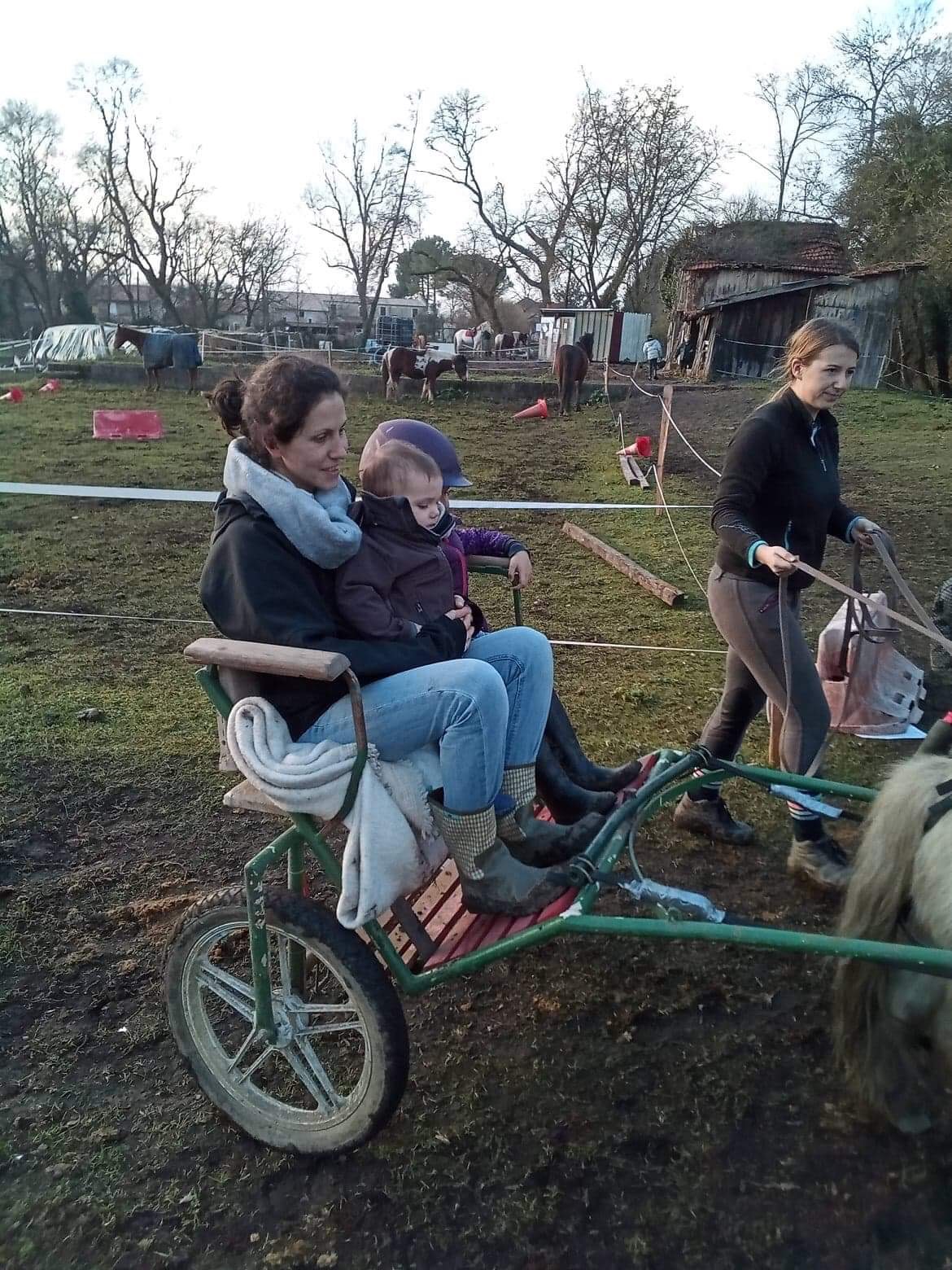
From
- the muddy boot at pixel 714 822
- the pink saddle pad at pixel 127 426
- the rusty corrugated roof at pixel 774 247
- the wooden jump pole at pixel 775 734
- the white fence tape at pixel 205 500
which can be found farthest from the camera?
the rusty corrugated roof at pixel 774 247

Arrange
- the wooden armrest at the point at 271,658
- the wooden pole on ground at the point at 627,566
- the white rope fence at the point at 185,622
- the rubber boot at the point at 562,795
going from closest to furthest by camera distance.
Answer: the wooden armrest at the point at 271,658, the rubber boot at the point at 562,795, the white rope fence at the point at 185,622, the wooden pole on ground at the point at 627,566

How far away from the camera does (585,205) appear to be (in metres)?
41.8

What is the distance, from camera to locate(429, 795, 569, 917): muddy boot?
1973mm

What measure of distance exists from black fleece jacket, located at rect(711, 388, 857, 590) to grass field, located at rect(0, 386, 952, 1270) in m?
1.19

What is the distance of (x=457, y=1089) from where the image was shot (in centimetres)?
233

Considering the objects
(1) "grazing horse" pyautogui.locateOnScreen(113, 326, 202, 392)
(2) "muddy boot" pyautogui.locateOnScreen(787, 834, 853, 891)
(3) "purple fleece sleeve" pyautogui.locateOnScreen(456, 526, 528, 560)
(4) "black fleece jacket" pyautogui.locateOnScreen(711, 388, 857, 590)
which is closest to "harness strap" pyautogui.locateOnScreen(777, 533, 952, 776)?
(4) "black fleece jacket" pyautogui.locateOnScreen(711, 388, 857, 590)

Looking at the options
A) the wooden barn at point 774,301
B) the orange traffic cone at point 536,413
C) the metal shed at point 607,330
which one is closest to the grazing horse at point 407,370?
the orange traffic cone at point 536,413

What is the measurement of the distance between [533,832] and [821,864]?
1432mm

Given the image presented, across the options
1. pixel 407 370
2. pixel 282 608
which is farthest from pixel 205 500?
pixel 407 370

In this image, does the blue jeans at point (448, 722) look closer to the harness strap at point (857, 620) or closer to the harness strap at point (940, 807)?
the harness strap at point (940, 807)

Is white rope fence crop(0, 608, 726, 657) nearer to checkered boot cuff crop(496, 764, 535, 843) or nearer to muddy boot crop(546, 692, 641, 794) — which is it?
muddy boot crop(546, 692, 641, 794)

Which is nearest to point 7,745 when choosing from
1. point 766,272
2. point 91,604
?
point 91,604

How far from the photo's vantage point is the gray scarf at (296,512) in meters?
2.02

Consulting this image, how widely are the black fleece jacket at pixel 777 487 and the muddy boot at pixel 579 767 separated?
34.5 inches
